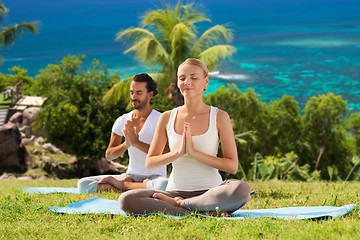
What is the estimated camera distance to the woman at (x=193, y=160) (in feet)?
14.3

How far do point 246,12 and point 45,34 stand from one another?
7806 centimetres

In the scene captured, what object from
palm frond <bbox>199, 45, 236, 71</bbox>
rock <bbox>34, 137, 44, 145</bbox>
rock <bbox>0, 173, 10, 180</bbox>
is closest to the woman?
palm frond <bbox>199, 45, 236, 71</bbox>

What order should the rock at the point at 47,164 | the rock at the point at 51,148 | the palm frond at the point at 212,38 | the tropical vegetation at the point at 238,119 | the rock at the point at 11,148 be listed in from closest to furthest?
the palm frond at the point at 212,38 < the rock at the point at 11,148 < the tropical vegetation at the point at 238,119 < the rock at the point at 47,164 < the rock at the point at 51,148

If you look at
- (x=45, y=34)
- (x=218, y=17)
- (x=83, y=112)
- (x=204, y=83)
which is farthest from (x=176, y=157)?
(x=218, y=17)

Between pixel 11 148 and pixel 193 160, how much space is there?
20780mm

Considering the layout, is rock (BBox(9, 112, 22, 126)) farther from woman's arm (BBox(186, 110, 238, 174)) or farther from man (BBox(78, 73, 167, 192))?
woman's arm (BBox(186, 110, 238, 174))

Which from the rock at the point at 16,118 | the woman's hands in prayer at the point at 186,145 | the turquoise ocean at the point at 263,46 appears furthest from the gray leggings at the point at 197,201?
the turquoise ocean at the point at 263,46

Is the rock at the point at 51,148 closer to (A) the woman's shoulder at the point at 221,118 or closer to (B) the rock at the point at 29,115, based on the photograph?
(B) the rock at the point at 29,115

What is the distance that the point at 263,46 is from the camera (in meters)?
114

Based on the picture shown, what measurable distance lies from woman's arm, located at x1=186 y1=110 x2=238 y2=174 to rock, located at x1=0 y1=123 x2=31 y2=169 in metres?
20.5

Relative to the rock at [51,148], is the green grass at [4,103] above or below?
above

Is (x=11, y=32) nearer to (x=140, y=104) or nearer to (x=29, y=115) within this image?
(x=29, y=115)

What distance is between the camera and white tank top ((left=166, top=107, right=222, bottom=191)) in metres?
4.50

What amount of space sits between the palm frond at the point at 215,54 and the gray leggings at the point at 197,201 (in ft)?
55.2
